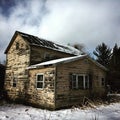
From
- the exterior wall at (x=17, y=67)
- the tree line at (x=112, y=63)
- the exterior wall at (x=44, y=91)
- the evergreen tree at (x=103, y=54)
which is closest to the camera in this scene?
the exterior wall at (x=44, y=91)

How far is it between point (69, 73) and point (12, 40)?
9658 millimetres

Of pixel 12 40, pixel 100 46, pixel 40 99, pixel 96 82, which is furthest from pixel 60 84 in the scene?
pixel 100 46

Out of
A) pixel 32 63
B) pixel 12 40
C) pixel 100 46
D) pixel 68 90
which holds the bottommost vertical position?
pixel 68 90

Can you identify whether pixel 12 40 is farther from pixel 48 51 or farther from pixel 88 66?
pixel 88 66

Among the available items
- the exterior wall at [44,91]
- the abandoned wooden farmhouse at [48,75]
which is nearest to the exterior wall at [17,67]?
the abandoned wooden farmhouse at [48,75]

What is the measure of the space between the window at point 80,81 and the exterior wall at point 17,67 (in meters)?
5.00

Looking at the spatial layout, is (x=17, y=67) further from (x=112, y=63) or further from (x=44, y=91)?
(x=112, y=63)

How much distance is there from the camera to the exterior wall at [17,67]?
17953 millimetres

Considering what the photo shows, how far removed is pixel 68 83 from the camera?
14625mm

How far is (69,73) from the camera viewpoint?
1481cm

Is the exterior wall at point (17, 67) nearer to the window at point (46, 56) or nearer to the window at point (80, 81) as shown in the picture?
the window at point (46, 56)

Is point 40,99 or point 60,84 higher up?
point 60,84

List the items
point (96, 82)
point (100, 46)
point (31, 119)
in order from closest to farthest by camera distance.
Answer: 1. point (31, 119)
2. point (96, 82)
3. point (100, 46)

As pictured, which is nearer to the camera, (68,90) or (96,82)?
(68,90)
